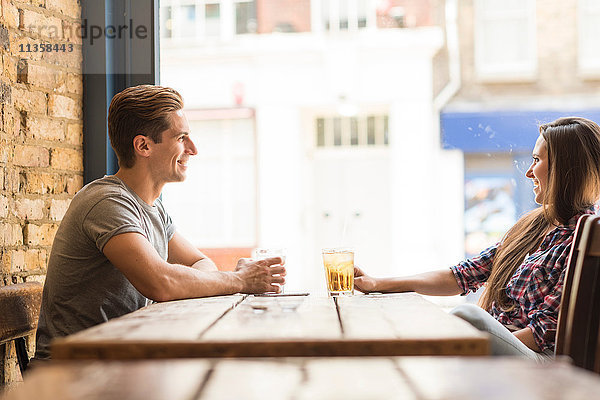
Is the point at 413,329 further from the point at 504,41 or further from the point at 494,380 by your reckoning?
the point at 504,41

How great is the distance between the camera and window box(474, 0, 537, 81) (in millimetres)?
7582

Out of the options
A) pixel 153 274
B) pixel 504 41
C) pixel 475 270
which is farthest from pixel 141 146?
pixel 504 41

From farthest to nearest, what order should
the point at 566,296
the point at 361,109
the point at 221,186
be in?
the point at 221,186 → the point at 361,109 → the point at 566,296

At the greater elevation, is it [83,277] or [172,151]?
[172,151]

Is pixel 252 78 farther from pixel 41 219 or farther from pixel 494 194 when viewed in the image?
pixel 41 219

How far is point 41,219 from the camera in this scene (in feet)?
7.31

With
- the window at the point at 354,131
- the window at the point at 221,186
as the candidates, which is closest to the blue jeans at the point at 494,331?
the window at the point at 354,131

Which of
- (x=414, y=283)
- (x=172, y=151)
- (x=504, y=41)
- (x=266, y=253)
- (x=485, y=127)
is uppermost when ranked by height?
(x=504, y=41)

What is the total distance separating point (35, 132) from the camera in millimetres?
2215

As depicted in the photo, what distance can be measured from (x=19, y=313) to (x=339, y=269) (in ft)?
2.93

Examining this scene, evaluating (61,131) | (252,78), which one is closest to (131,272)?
(61,131)

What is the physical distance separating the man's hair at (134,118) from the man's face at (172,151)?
0.07 ft

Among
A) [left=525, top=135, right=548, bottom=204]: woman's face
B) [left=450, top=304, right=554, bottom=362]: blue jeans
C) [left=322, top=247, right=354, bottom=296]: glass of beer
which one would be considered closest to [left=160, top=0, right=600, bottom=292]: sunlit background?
[left=525, top=135, right=548, bottom=204]: woman's face

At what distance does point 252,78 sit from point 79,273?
6.34 meters
